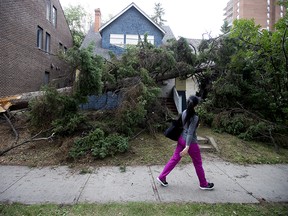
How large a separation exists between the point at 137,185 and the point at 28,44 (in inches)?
509

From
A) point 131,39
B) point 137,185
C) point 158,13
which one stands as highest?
point 158,13

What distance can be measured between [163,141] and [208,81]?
5457mm

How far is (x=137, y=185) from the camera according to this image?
400cm

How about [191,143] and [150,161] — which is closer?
[191,143]

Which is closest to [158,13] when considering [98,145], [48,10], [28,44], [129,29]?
[129,29]

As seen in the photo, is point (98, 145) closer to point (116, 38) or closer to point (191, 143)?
point (191, 143)

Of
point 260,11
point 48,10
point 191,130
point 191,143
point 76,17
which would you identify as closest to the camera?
point 191,130

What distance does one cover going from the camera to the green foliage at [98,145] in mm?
5453

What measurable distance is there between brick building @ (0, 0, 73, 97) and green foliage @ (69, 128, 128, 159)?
233cm

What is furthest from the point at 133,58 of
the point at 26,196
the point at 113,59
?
the point at 26,196

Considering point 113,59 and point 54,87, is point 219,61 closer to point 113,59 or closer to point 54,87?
point 113,59

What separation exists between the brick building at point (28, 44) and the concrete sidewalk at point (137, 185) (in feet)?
11.4

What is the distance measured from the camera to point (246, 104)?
29.4ft

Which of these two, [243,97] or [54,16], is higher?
[54,16]
